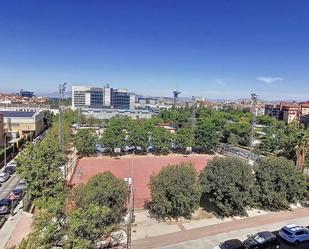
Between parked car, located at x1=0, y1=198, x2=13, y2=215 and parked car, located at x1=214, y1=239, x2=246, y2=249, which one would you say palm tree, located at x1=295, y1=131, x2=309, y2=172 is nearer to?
parked car, located at x1=214, y1=239, x2=246, y2=249

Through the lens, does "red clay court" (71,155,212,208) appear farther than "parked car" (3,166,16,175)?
No

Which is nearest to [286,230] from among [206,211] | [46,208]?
[206,211]

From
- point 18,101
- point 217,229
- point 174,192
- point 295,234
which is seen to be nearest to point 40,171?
point 174,192

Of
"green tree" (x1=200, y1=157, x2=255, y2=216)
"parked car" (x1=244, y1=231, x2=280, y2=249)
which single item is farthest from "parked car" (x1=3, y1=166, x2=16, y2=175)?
"parked car" (x1=244, y1=231, x2=280, y2=249)

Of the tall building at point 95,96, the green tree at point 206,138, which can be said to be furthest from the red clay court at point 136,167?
the tall building at point 95,96

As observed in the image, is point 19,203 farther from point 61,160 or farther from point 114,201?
point 114,201

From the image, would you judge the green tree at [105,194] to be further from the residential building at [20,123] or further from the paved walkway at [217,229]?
the residential building at [20,123]

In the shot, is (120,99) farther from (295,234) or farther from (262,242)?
(262,242)
